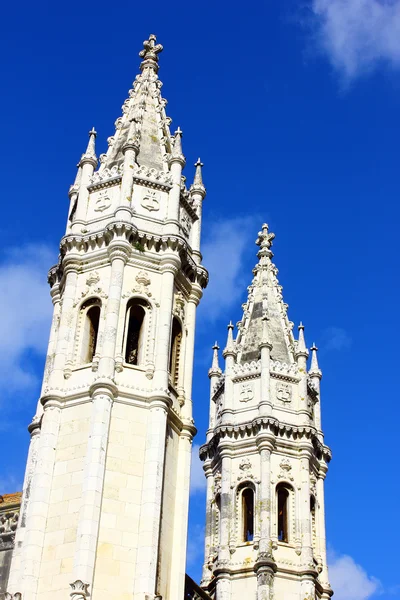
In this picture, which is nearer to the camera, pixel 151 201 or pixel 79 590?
pixel 79 590

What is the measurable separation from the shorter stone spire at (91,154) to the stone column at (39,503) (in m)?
7.40

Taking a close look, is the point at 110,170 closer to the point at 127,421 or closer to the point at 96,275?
the point at 96,275

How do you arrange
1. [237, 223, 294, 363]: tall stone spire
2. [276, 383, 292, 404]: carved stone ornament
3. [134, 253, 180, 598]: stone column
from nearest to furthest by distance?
Result: [134, 253, 180, 598]: stone column
[276, 383, 292, 404]: carved stone ornament
[237, 223, 294, 363]: tall stone spire

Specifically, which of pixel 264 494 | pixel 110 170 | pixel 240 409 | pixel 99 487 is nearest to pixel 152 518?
pixel 99 487

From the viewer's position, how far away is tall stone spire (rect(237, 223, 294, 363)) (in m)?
42.8

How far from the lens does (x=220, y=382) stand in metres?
42.7

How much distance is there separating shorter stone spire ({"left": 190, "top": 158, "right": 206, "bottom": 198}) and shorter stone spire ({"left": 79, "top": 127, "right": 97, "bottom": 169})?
2720mm

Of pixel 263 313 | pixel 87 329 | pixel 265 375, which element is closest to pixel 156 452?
pixel 87 329

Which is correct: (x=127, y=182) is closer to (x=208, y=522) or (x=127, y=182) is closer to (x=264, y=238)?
(x=208, y=522)

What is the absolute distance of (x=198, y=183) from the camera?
31453 mm

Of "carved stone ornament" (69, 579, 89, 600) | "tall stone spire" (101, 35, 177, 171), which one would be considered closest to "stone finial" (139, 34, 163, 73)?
"tall stone spire" (101, 35, 177, 171)

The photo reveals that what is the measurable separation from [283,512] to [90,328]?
14210 millimetres

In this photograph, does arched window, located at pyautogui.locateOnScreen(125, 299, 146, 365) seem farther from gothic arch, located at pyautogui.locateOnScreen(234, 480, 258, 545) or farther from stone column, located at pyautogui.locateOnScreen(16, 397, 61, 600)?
gothic arch, located at pyautogui.locateOnScreen(234, 480, 258, 545)

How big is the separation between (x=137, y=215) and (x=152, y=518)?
26.4 ft
